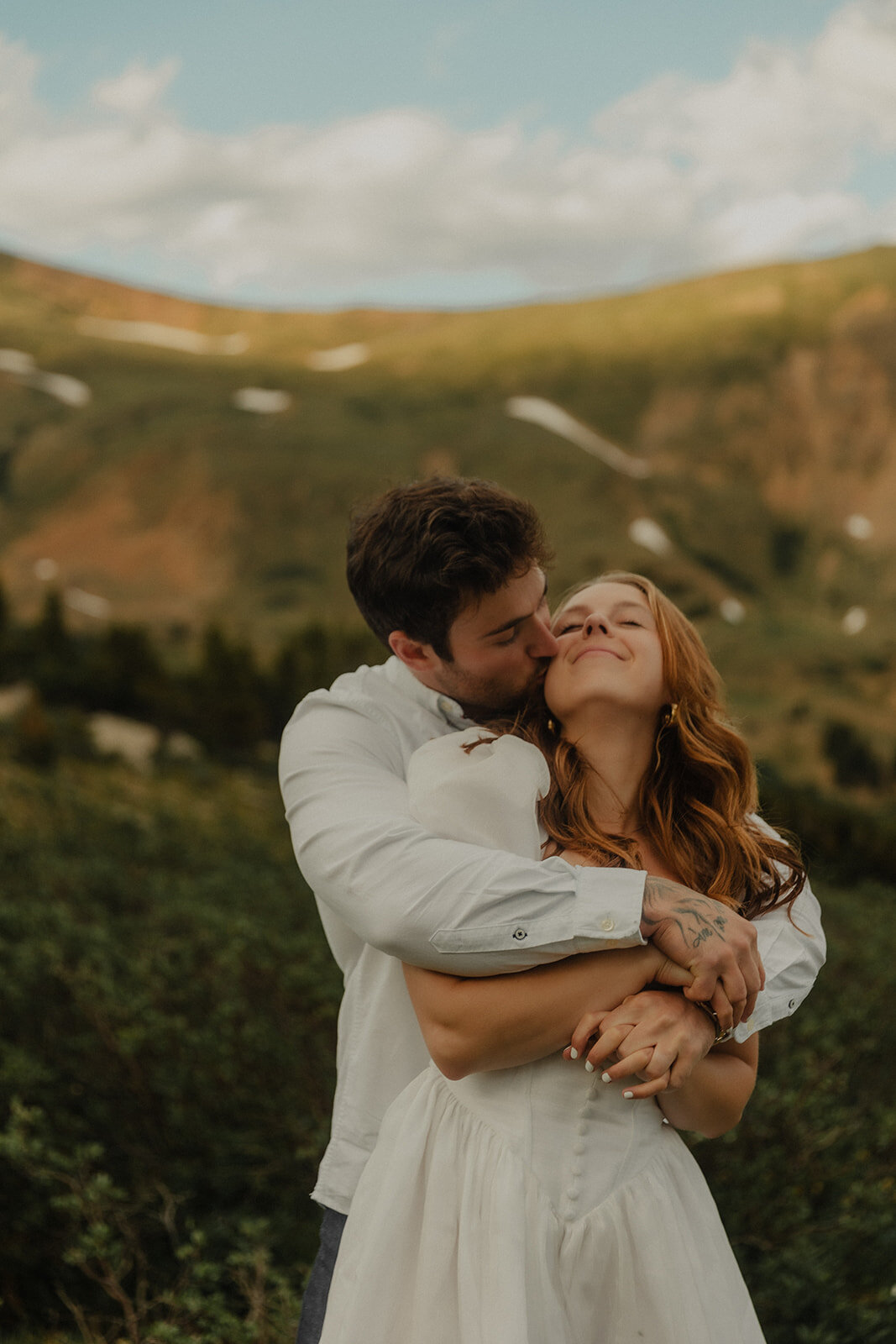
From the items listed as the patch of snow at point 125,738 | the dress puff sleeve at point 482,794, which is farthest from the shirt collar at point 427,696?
the patch of snow at point 125,738

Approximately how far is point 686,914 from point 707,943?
5 cm

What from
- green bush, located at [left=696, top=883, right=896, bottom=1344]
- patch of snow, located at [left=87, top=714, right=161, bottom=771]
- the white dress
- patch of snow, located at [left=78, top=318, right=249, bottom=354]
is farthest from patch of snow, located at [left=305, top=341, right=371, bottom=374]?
the white dress

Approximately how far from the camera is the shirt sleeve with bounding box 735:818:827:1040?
155cm

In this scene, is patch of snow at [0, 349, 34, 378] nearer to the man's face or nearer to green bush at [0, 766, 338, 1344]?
green bush at [0, 766, 338, 1344]

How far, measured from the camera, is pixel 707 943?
4.58 ft

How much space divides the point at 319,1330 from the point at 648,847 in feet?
3.10

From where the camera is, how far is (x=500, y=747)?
5.39 feet

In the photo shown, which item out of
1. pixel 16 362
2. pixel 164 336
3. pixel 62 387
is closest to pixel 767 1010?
pixel 62 387

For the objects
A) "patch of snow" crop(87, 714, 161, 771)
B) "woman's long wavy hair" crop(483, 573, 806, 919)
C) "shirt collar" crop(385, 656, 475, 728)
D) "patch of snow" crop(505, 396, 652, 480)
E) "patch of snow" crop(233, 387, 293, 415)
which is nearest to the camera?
"woman's long wavy hair" crop(483, 573, 806, 919)

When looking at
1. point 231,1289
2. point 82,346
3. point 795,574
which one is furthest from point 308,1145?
point 82,346

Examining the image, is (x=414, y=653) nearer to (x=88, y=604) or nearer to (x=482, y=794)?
(x=482, y=794)

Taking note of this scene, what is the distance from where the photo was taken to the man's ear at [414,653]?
6.21 feet

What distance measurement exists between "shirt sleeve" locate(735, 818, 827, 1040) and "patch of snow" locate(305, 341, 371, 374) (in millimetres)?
22929

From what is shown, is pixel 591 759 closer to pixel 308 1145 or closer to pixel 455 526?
pixel 455 526
